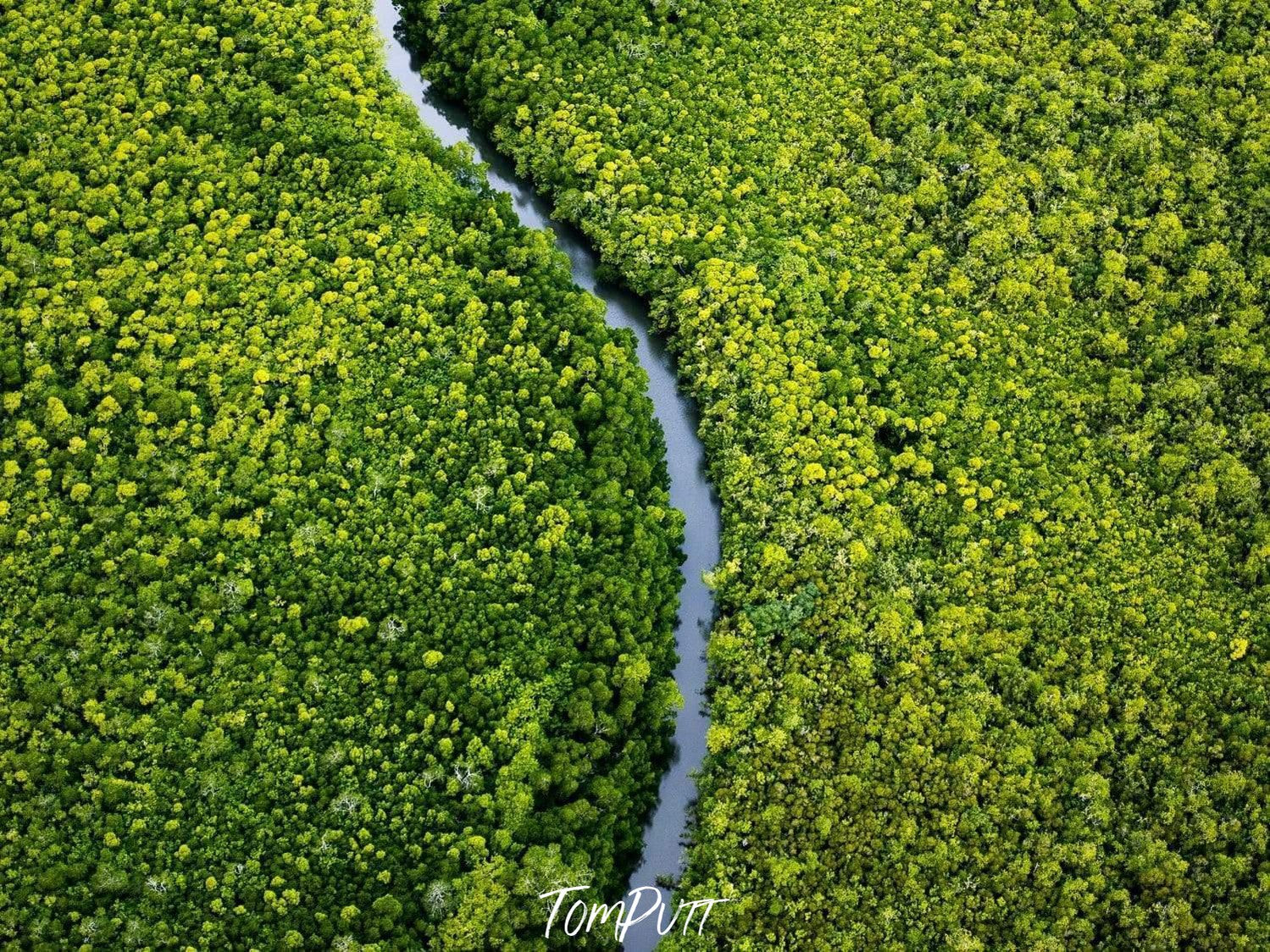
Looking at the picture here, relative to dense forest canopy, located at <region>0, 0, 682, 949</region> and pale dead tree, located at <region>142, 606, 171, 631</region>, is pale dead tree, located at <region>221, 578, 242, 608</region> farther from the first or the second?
pale dead tree, located at <region>142, 606, 171, 631</region>

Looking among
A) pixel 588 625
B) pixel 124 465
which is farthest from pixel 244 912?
pixel 124 465

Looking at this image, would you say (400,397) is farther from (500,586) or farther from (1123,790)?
(1123,790)

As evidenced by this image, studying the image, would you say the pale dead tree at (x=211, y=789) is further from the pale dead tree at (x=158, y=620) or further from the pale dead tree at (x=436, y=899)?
the pale dead tree at (x=436, y=899)

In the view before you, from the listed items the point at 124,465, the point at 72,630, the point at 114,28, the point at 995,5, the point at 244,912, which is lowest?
the point at 244,912

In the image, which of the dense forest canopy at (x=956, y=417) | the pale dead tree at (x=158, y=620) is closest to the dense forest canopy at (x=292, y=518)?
the pale dead tree at (x=158, y=620)

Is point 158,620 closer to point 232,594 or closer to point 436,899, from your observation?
point 232,594

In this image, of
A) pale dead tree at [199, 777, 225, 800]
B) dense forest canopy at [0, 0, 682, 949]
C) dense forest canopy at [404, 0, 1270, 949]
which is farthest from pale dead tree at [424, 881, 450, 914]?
dense forest canopy at [404, 0, 1270, 949]
